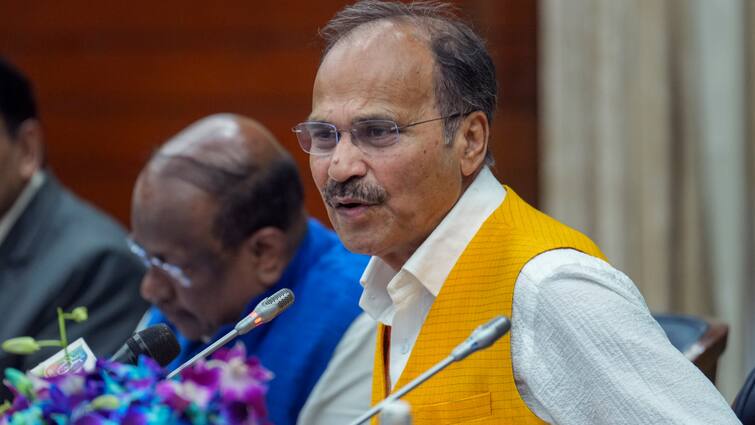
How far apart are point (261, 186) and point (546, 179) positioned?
172 cm

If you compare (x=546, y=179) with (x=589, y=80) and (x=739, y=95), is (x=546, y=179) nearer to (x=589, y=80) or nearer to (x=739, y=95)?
(x=589, y=80)

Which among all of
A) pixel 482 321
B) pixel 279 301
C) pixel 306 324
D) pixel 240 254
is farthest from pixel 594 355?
pixel 240 254

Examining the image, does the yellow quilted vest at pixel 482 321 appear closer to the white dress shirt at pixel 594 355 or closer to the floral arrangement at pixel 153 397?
the white dress shirt at pixel 594 355

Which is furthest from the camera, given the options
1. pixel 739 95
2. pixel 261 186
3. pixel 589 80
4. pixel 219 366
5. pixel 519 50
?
pixel 519 50

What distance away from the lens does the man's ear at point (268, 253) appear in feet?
7.74

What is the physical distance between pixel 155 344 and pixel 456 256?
0.44m

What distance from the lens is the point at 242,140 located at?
2.38m

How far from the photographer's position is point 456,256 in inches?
62.4

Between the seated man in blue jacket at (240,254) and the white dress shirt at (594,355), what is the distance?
84 centimetres

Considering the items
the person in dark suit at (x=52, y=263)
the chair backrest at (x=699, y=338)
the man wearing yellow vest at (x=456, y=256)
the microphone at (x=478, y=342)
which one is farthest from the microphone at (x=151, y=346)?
the person in dark suit at (x=52, y=263)

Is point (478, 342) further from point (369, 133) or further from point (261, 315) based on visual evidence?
point (369, 133)

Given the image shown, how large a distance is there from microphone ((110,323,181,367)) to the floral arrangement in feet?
1.22

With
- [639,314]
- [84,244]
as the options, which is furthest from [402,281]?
[84,244]

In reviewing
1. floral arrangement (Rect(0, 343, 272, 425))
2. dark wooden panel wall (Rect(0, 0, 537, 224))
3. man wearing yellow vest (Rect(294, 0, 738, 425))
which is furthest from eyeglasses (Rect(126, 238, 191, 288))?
dark wooden panel wall (Rect(0, 0, 537, 224))
